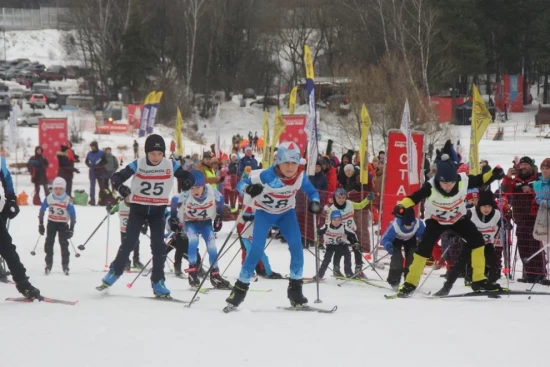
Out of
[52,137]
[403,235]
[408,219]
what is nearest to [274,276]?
[403,235]

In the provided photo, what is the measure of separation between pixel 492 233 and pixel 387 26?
35966 millimetres

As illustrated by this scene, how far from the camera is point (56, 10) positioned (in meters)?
90.7

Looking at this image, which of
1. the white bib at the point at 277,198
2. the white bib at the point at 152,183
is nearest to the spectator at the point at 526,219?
the white bib at the point at 277,198

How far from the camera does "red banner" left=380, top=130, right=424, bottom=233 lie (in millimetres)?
12961

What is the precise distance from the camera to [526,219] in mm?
10961

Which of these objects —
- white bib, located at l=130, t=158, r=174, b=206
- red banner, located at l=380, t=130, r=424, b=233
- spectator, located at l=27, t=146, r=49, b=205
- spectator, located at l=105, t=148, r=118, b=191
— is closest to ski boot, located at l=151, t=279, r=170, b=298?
white bib, located at l=130, t=158, r=174, b=206

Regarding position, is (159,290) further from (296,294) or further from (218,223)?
(218,223)

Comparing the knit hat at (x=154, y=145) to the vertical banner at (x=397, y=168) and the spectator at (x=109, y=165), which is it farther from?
the spectator at (x=109, y=165)

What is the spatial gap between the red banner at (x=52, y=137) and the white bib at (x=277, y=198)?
17801 mm

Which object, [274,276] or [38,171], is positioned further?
[38,171]

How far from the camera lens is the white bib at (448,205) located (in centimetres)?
824

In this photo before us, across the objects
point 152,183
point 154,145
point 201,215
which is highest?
point 154,145

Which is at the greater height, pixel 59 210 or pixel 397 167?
pixel 397 167

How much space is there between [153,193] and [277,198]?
1.39 meters
